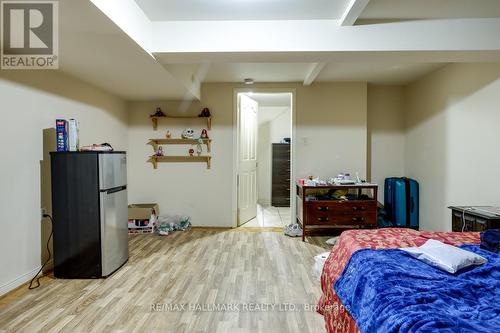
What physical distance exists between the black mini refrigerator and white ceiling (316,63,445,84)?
9.85ft

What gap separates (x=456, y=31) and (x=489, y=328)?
2484 millimetres

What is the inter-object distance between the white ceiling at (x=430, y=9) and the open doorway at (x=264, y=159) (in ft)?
7.91

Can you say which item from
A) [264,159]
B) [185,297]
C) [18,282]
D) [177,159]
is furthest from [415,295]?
[264,159]

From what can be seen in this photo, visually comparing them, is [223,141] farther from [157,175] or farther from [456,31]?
[456,31]

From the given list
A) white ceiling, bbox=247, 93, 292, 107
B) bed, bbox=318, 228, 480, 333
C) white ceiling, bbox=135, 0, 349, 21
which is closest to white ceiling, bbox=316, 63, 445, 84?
white ceiling, bbox=247, 93, 292, 107

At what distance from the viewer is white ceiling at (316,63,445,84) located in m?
3.78

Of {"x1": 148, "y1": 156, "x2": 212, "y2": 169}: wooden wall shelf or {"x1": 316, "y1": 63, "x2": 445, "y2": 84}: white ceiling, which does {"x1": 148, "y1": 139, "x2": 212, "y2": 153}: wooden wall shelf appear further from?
{"x1": 316, "y1": 63, "x2": 445, "y2": 84}: white ceiling

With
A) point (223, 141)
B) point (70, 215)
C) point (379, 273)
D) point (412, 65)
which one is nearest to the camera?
point (379, 273)

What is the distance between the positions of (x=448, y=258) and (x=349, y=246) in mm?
555

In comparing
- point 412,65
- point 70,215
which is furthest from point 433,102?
point 70,215

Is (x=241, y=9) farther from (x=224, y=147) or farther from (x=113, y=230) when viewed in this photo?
(x=224, y=147)

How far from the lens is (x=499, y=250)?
1657mm

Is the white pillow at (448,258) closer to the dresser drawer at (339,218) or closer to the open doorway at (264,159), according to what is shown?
the dresser drawer at (339,218)

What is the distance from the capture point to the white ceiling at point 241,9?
224 cm
